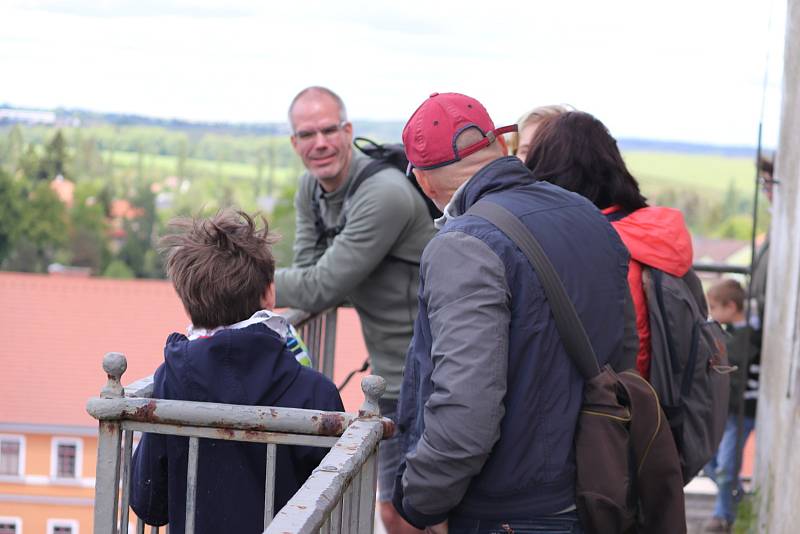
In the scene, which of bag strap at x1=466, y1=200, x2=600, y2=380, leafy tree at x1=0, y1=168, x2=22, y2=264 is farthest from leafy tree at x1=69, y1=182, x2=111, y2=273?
bag strap at x1=466, y1=200, x2=600, y2=380

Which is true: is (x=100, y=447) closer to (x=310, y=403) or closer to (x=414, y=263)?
(x=310, y=403)

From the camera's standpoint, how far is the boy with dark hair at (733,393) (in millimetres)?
5293

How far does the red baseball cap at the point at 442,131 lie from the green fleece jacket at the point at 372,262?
1135 millimetres

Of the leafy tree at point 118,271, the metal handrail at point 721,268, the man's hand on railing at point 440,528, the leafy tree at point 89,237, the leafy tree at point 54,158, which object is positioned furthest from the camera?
the leafy tree at point 54,158

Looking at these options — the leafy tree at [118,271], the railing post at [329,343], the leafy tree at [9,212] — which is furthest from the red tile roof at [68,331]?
the railing post at [329,343]

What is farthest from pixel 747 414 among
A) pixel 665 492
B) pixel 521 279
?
pixel 521 279

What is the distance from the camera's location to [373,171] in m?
3.47

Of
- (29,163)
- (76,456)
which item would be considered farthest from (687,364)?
(29,163)

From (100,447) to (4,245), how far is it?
63.0 metres

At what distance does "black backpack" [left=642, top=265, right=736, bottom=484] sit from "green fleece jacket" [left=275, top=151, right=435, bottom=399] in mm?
984

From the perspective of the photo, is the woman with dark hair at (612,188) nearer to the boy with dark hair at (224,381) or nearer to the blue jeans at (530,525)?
the blue jeans at (530,525)

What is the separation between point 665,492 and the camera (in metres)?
2.21

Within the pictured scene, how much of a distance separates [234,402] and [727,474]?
157 inches

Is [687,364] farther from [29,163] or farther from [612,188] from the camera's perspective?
[29,163]
